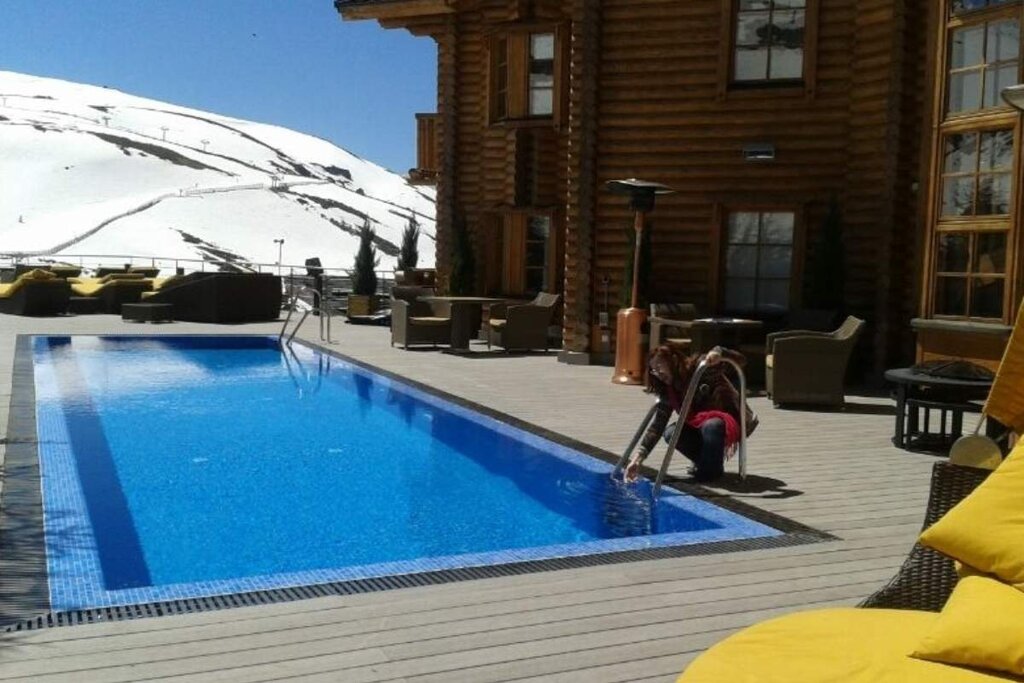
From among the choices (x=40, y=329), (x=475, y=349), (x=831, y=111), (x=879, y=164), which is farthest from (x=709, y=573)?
(x=40, y=329)

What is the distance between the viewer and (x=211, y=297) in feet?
61.6

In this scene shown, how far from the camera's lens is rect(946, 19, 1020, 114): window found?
8391 millimetres

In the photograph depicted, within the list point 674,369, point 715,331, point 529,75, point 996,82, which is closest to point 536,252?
point 529,75

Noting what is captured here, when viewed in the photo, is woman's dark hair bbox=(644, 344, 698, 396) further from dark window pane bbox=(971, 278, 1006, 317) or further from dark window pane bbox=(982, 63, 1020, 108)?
dark window pane bbox=(982, 63, 1020, 108)

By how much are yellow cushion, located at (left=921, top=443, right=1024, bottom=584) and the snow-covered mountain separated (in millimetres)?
60515

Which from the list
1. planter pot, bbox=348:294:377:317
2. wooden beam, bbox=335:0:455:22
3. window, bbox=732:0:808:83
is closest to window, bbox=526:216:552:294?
wooden beam, bbox=335:0:455:22

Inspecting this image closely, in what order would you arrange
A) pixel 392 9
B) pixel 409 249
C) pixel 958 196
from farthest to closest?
pixel 409 249
pixel 392 9
pixel 958 196

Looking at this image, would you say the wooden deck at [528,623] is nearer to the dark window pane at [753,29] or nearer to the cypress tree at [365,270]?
the dark window pane at [753,29]

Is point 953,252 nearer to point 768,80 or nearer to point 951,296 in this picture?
point 951,296

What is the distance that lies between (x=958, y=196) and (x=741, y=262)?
10.1ft

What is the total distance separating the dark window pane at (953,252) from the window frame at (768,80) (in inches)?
111

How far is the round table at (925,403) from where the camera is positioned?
6691mm

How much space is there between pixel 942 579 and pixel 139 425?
23.4ft

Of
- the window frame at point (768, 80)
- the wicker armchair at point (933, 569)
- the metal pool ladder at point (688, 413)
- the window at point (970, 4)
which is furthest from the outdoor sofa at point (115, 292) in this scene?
the wicker armchair at point (933, 569)
